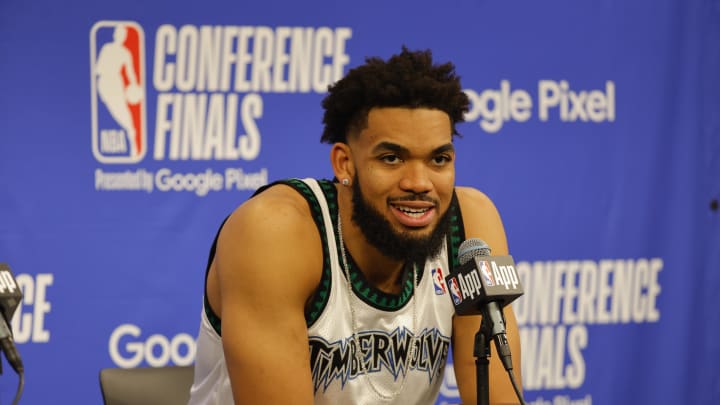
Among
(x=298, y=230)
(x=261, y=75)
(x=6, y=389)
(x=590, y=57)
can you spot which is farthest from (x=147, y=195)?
(x=590, y=57)

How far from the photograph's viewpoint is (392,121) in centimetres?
213

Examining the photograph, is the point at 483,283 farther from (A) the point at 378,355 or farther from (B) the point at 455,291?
(A) the point at 378,355

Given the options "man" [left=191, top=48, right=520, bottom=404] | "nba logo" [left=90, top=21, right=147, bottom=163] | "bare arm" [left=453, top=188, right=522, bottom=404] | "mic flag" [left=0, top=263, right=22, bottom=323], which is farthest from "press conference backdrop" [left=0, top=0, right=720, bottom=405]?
"mic flag" [left=0, top=263, right=22, bottom=323]

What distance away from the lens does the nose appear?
2.09 metres

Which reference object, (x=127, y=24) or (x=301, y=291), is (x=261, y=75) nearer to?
(x=127, y=24)

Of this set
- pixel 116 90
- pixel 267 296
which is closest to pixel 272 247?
pixel 267 296

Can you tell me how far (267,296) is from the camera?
2049 millimetres

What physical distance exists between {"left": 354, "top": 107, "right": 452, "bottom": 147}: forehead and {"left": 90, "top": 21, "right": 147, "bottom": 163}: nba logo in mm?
1326

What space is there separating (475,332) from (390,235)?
329 millimetres

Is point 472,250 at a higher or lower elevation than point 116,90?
lower

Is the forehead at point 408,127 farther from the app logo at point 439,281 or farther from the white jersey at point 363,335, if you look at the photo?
the app logo at point 439,281

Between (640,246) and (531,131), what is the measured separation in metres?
0.61

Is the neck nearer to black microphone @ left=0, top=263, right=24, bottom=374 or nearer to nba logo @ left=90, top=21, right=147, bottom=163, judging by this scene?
black microphone @ left=0, top=263, right=24, bottom=374

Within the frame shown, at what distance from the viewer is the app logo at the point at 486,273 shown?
1688mm
